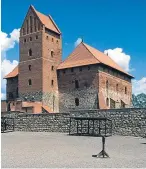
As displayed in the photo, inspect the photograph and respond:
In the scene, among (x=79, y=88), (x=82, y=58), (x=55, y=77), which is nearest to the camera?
(x=79, y=88)

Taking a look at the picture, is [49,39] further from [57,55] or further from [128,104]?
[128,104]

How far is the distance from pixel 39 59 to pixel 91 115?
79.8ft

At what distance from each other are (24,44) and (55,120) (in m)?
25.9

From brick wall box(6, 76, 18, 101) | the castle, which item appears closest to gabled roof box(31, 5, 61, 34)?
the castle

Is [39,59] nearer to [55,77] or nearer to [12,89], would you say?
A: [55,77]

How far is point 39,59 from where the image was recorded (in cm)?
4675

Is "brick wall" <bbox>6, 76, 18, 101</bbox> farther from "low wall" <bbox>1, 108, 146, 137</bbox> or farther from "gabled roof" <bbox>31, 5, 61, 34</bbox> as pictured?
"low wall" <bbox>1, 108, 146, 137</bbox>

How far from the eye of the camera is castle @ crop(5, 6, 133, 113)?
43.9m

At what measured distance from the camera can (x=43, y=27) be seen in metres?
47.3

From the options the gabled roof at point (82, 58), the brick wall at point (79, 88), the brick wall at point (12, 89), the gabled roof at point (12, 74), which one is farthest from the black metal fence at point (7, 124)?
the gabled roof at point (12, 74)

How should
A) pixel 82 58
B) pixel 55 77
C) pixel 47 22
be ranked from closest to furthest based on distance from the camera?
pixel 82 58 < pixel 55 77 < pixel 47 22

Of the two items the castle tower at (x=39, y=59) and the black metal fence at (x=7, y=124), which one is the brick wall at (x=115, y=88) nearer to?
the castle tower at (x=39, y=59)

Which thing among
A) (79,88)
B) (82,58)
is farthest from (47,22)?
(79,88)

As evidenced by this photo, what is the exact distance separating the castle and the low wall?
48.7 ft
